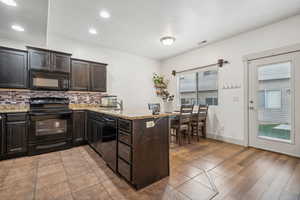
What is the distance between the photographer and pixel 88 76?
3609 millimetres

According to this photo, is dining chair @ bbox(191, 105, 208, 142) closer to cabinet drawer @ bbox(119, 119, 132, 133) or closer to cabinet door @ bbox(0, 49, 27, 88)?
cabinet drawer @ bbox(119, 119, 132, 133)

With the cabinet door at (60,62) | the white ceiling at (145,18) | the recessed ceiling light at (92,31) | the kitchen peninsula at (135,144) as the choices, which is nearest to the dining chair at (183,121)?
the kitchen peninsula at (135,144)

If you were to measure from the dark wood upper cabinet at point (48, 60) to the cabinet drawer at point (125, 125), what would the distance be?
92.7 inches

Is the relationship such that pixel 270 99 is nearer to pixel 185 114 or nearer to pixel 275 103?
pixel 275 103

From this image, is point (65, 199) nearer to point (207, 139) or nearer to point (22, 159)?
point (22, 159)

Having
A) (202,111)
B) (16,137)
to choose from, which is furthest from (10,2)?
(202,111)

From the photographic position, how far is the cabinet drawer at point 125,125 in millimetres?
1659

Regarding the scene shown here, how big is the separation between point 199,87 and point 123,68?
2.62 meters

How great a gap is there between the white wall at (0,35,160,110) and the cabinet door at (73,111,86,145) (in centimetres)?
123

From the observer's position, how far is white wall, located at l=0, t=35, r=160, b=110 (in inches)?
142

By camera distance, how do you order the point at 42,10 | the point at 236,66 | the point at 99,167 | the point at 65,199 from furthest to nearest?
the point at 236,66
the point at 99,167
the point at 42,10
the point at 65,199

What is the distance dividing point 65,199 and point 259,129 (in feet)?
12.6

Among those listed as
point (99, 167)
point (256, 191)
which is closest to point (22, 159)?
point (99, 167)

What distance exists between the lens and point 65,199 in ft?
4.99
